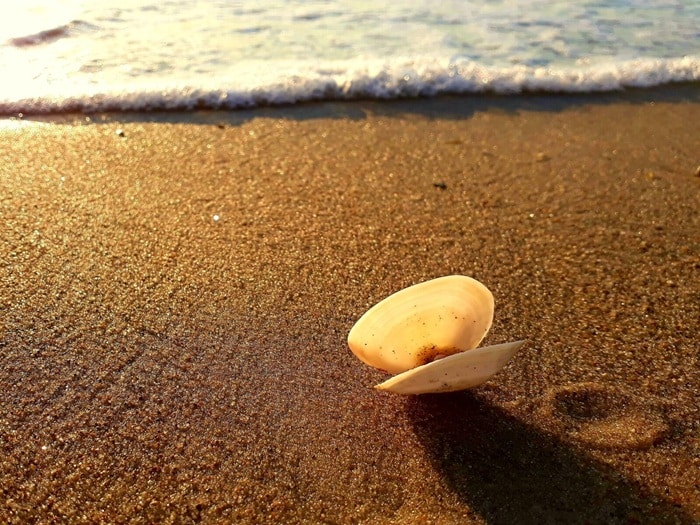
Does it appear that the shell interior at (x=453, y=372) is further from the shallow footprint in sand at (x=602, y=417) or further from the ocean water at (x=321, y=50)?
the ocean water at (x=321, y=50)

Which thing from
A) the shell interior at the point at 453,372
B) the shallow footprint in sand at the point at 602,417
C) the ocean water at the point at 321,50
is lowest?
the shallow footprint in sand at the point at 602,417

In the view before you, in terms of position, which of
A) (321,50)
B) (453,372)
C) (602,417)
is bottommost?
(602,417)

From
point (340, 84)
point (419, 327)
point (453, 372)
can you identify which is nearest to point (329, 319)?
point (419, 327)

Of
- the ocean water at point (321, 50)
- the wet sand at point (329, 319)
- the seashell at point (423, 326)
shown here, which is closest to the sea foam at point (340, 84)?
the ocean water at point (321, 50)

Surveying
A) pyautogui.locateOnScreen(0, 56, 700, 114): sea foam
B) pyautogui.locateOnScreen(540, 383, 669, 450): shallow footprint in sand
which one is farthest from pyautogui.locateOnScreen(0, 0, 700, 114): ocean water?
pyautogui.locateOnScreen(540, 383, 669, 450): shallow footprint in sand

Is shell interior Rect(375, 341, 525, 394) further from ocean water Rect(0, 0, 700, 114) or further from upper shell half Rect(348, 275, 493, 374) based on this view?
ocean water Rect(0, 0, 700, 114)

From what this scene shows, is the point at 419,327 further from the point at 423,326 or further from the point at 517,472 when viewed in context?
the point at 517,472
